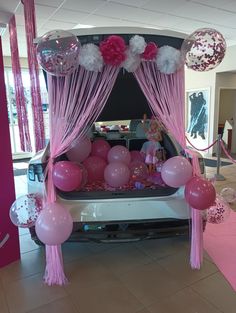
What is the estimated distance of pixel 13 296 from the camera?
1.86 metres

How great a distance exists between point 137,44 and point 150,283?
1.75 m

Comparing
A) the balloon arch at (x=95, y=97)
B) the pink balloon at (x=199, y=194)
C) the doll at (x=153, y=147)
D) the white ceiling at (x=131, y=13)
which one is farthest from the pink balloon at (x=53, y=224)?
the white ceiling at (x=131, y=13)

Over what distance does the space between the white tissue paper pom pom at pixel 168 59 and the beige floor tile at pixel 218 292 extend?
1.60 m

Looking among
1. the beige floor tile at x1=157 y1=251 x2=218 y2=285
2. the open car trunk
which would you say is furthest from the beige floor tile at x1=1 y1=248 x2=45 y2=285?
the beige floor tile at x1=157 y1=251 x2=218 y2=285

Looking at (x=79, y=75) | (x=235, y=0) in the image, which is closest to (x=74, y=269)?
(x=79, y=75)

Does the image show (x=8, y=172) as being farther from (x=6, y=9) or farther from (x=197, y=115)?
(x=197, y=115)

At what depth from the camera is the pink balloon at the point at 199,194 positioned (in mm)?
1906

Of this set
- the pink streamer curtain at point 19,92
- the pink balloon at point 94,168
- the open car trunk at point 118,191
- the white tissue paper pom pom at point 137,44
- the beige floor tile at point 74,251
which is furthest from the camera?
the pink streamer curtain at point 19,92

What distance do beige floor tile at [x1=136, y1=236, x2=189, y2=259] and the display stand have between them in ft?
3.75

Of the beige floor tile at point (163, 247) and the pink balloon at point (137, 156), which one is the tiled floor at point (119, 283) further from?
the pink balloon at point (137, 156)

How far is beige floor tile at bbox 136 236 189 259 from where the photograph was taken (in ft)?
7.86

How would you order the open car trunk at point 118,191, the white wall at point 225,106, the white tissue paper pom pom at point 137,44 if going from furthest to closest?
the white wall at point 225,106, the open car trunk at point 118,191, the white tissue paper pom pom at point 137,44

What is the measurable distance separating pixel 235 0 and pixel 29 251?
4333 millimetres

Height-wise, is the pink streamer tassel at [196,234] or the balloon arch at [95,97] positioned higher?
the balloon arch at [95,97]
